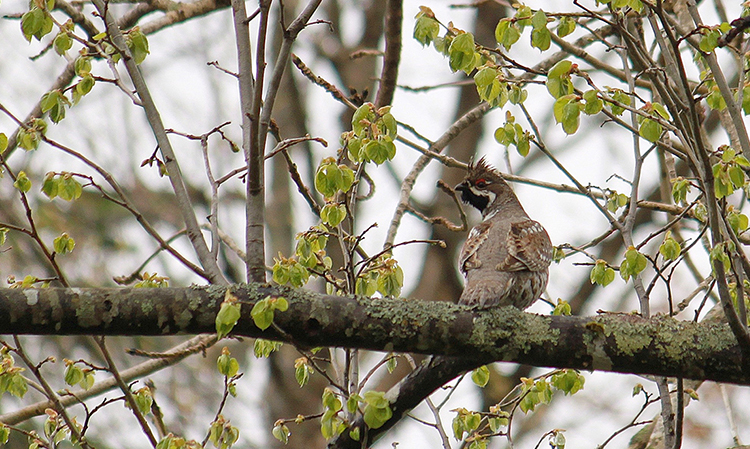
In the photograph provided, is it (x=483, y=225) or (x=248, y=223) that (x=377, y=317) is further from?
(x=483, y=225)

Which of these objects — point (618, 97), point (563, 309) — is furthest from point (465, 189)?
point (618, 97)

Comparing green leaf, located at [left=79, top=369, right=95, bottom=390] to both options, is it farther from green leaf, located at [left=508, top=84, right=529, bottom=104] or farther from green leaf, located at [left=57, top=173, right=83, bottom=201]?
green leaf, located at [left=508, top=84, right=529, bottom=104]

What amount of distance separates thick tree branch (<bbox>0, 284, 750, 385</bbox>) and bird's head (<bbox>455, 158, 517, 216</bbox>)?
3.85m

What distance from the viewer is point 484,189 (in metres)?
8.05

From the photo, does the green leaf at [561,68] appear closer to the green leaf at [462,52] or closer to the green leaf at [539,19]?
the green leaf at [539,19]

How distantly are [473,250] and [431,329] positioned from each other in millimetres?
2574

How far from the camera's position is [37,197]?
14.4 meters

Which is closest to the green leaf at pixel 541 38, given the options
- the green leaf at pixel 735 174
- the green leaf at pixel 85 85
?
the green leaf at pixel 735 174

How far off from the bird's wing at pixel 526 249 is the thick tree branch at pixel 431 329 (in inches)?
75.3

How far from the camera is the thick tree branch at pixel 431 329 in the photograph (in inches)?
149

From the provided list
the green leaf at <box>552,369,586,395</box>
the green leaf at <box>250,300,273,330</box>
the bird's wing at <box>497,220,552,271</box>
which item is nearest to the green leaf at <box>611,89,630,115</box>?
the green leaf at <box>552,369,586,395</box>

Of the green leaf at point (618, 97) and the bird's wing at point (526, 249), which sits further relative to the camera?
the bird's wing at point (526, 249)

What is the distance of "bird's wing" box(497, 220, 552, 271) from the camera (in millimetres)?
6172

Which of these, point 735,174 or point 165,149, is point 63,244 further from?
point 735,174
